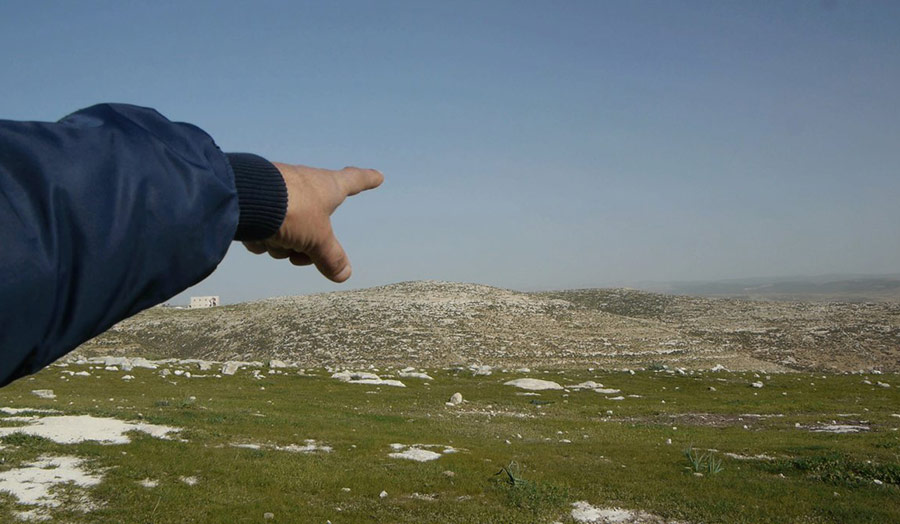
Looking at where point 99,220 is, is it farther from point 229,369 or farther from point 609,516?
point 229,369

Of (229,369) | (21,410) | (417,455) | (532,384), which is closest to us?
(417,455)

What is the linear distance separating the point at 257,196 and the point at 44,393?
30217 millimetres

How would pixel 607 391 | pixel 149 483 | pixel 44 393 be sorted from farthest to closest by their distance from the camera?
pixel 607 391 < pixel 44 393 < pixel 149 483

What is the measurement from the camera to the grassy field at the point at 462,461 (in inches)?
466

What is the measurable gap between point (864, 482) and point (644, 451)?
521cm

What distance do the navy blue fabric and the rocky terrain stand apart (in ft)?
171

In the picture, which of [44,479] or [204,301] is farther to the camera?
[204,301]

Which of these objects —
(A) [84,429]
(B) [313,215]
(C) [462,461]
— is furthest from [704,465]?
(A) [84,429]

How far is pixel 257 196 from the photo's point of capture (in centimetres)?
236

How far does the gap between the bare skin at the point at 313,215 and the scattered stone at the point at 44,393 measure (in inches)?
1119

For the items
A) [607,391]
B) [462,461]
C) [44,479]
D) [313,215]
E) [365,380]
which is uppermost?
[313,215]

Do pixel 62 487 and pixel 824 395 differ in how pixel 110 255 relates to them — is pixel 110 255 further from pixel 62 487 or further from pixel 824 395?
pixel 824 395

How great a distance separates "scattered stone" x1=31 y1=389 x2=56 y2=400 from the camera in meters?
26.7

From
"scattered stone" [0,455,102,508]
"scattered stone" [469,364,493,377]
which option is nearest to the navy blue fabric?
"scattered stone" [0,455,102,508]
